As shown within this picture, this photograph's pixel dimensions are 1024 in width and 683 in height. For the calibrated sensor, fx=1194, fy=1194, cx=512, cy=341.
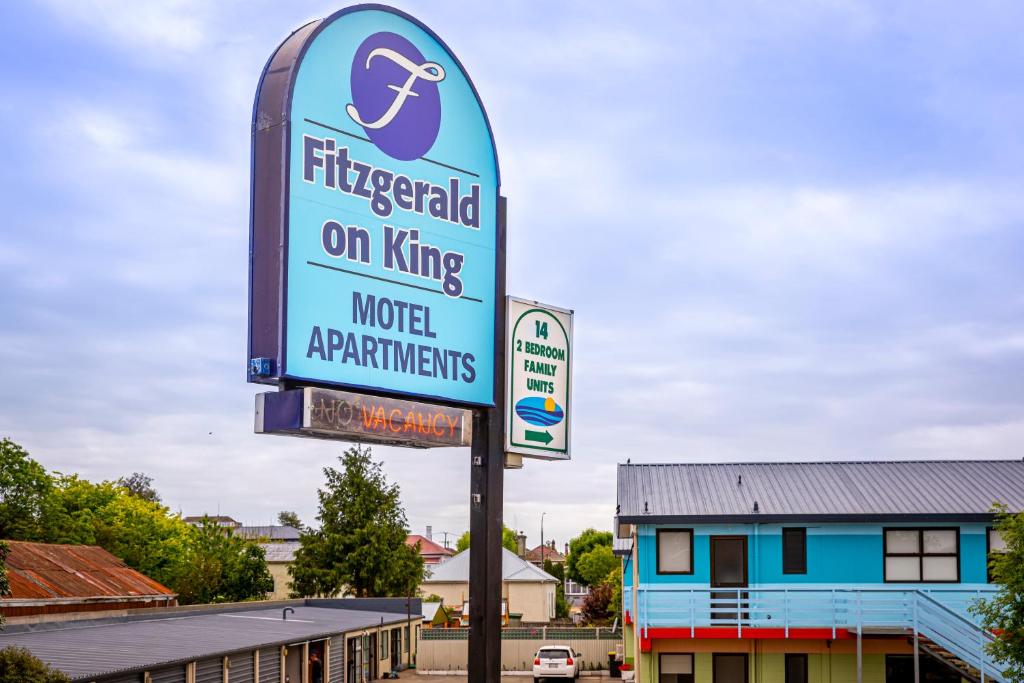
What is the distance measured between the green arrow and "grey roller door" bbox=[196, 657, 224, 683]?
26046 millimetres

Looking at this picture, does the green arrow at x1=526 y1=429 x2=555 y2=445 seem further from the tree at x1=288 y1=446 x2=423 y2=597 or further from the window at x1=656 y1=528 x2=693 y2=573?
the tree at x1=288 y1=446 x2=423 y2=597

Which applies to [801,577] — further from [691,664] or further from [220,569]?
[220,569]

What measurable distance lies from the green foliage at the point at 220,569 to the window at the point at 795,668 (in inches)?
2688

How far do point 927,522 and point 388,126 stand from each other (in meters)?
27.9

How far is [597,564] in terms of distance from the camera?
145250 mm

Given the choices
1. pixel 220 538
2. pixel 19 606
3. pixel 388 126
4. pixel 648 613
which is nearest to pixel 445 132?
pixel 388 126

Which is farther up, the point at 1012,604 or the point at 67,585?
the point at 1012,604

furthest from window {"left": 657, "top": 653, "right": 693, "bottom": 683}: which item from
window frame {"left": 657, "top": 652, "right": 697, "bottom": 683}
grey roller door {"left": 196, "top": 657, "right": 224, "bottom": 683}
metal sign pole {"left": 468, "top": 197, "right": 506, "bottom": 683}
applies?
metal sign pole {"left": 468, "top": 197, "right": 506, "bottom": 683}

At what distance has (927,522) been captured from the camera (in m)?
34.8

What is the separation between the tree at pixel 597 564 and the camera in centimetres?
14525

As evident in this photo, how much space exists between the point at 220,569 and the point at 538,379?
9110cm

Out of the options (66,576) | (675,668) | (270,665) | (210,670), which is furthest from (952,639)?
(66,576)

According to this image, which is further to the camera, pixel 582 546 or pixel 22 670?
pixel 582 546

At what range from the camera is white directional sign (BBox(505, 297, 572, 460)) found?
1259 centimetres
